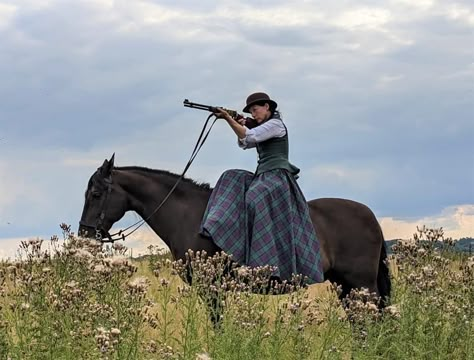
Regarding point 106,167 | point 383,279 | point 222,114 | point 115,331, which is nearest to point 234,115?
point 222,114

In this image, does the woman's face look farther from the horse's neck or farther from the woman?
the horse's neck

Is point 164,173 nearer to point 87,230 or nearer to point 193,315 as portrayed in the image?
point 87,230

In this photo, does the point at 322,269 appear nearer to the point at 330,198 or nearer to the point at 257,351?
the point at 330,198

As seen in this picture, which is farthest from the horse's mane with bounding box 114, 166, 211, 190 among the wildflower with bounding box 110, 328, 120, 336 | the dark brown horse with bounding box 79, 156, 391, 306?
the wildflower with bounding box 110, 328, 120, 336

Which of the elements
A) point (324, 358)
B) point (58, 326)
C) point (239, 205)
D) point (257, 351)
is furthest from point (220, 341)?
point (239, 205)

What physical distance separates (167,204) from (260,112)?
57.8 inches

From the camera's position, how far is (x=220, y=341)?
5473 mm

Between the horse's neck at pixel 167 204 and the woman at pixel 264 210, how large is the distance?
27 cm

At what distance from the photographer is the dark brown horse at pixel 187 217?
8.52 meters

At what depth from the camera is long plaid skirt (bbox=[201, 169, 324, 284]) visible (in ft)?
26.7

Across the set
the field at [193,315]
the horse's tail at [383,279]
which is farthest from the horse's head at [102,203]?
the horse's tail at [383,279]

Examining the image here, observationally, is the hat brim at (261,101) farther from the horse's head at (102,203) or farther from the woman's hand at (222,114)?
the horse's head at (102,203)

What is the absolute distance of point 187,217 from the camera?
8492 mm

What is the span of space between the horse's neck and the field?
1.89 metres
